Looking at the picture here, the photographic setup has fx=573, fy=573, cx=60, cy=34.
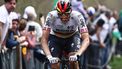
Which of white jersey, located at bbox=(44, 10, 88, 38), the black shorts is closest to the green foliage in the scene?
the black shorts

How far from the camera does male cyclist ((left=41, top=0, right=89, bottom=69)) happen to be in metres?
10.2

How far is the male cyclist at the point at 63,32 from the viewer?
10.2 meters

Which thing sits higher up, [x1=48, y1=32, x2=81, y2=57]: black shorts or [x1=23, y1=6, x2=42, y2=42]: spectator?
[x1=23, y1=6, x2=42, y2=42]: spectator

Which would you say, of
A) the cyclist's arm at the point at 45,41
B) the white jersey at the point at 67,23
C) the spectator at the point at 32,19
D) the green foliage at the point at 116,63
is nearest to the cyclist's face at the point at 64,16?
the white jersey at the point at 67,23

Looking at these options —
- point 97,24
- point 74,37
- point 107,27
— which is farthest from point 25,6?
point 107,27

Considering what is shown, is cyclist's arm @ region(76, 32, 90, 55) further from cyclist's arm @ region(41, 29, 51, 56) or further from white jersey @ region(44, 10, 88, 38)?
cyclist's arm @ region(41, 29, 51, 56)

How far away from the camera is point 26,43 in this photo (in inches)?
506

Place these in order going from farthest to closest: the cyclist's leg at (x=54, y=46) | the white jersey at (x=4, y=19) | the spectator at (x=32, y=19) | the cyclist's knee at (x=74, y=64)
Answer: the spectator at (x=32, y=19), the white jersey at (x=4, y=19), the cyclist's leg at (x=54, y=46), the cyclist's knee at (x=74, y=64)

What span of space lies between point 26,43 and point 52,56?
7.78ft

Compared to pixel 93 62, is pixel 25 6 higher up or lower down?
higher up

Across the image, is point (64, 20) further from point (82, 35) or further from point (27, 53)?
point (27, 53)

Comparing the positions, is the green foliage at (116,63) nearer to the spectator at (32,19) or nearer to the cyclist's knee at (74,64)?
the spectator at (32,19)

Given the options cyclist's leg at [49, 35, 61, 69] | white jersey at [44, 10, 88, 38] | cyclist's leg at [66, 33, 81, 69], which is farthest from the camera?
cyclist's leg at [66, 33, 81, 69]

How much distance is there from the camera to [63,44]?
11.0 metres
